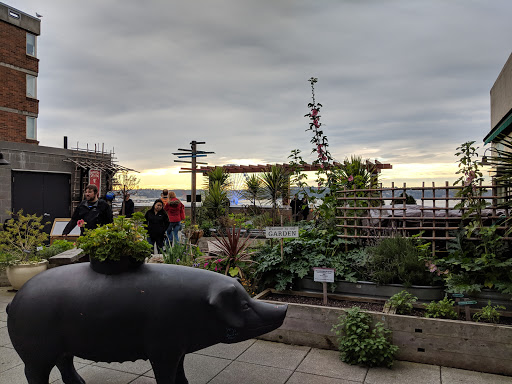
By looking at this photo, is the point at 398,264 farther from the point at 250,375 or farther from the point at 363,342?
the point at 250,375

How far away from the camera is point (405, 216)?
5.99 meters

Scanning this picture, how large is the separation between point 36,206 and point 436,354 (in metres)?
14.1

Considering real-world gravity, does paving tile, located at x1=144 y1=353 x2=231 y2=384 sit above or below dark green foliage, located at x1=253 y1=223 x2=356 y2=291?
below

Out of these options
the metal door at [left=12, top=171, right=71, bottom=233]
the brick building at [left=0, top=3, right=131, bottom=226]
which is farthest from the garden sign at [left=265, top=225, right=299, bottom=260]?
the metal door at [left=12, top=171, right=71, bottom=233]

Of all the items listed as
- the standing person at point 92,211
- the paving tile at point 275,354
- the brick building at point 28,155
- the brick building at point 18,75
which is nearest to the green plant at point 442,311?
the paving tile at point 275,354

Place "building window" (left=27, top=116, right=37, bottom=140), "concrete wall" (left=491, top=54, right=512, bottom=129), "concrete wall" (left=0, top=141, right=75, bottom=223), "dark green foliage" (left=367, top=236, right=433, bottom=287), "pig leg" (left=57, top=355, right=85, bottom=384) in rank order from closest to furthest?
1. "pig leg" (left=57, top=355, right=85, bottom=384)
2. "dark green foliage" (left=367, top=236, right=433, bottom=287)
3. "concrete wall" (left=491, top=54, right=512, bottom=129)
4. "concrete wall" (left=0, top=141, right=75, bottom=223)
5. "building window" (left=27, top=116, right=37, bottom=140)

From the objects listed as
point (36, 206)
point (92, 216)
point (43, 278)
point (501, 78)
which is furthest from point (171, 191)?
point (501, 78)

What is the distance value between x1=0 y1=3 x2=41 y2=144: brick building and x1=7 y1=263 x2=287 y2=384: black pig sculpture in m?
19.5

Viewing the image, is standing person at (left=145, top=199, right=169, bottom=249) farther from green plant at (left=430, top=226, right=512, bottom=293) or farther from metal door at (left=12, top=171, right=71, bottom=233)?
metal door at (left=12, top=171, right=71, bottom=233)

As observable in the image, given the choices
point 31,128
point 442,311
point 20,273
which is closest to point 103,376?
point 442,311

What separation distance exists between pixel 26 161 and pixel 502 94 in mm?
16269

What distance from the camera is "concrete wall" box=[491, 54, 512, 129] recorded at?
10820 mm

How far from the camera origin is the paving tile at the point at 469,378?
3.38m

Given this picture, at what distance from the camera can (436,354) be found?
374 centimetres
